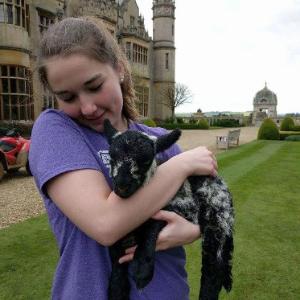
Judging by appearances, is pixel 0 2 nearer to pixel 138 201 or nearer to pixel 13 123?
pixel 13 123

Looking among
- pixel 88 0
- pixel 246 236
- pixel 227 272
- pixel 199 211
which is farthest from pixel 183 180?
pixel 88 0

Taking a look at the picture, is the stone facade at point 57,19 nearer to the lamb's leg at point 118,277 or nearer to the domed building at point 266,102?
the lamb's leg at point 118,277

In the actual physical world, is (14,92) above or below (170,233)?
above

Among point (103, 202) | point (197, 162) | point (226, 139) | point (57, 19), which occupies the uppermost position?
point (57, 19)

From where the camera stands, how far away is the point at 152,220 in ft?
4.89

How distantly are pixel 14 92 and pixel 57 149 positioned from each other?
64.8ft

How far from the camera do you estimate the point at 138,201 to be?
4.58ft

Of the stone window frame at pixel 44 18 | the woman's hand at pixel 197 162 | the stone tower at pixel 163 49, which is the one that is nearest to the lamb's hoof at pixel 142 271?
the woman's hand at pixel 197 162

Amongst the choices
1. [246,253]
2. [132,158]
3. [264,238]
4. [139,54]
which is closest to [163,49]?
[139,54]

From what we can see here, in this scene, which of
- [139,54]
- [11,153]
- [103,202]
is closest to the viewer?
[103,202]

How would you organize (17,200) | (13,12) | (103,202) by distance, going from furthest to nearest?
(13,12)
(17,200)
(103,202)

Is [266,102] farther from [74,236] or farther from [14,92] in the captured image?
[74,236]

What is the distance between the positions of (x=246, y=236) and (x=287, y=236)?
2.18 ft

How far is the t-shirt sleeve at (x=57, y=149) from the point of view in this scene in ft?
4.64
